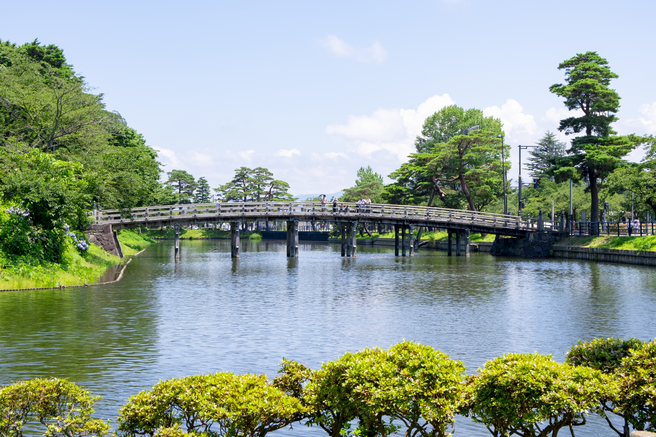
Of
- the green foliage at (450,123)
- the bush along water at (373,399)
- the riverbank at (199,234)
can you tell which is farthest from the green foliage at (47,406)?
the riverbank at (199,234)

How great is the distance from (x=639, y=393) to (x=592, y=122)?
53.3m

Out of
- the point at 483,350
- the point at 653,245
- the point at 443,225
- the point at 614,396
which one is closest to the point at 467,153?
the point at 443,225

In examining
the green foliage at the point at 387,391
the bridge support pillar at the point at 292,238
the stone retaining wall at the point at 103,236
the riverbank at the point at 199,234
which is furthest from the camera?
the riverbank at the point at 199,234

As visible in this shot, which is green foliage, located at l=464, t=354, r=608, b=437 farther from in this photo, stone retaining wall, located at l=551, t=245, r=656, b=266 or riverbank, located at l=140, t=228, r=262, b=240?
riverbank, located at l=140, t=228, r=262, b=240

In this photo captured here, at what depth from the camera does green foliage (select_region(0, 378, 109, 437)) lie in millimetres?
7215

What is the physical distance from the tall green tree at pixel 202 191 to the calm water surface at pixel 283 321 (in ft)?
330

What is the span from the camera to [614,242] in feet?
155

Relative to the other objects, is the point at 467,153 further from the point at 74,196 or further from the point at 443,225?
the point at 74,196

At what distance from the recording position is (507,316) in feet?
70.1

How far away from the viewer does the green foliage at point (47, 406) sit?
23.7 feet

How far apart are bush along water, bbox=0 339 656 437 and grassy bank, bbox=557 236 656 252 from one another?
39931mm

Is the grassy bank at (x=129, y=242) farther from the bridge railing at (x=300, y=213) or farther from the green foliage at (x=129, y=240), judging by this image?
the bridge railing at (x=300, y=213)

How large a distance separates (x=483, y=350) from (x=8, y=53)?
5791cm

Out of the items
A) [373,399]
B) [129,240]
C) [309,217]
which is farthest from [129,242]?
[373,399]
